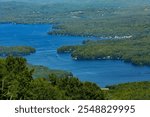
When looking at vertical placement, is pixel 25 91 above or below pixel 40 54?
above

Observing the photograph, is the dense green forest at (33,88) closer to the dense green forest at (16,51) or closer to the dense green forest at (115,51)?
the dense green forest at (115,51)

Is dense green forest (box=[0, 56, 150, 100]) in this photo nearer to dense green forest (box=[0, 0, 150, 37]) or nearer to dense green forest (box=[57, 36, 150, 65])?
dense green forest (box=[57, 36, 150, 65])

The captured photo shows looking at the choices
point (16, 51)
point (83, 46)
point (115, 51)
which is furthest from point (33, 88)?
point (83, 46)

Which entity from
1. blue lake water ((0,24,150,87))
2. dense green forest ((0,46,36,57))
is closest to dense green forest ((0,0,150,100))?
dense green forest ((0,46,36,57))

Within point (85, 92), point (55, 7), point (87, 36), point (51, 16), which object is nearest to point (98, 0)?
point (55, 7)

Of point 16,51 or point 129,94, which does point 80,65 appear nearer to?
point 16,51

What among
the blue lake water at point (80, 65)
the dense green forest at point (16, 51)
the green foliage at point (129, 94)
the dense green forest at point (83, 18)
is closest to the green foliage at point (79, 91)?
the green foliage at point (129, 94)

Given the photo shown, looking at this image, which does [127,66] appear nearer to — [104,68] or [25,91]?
[104,68]
